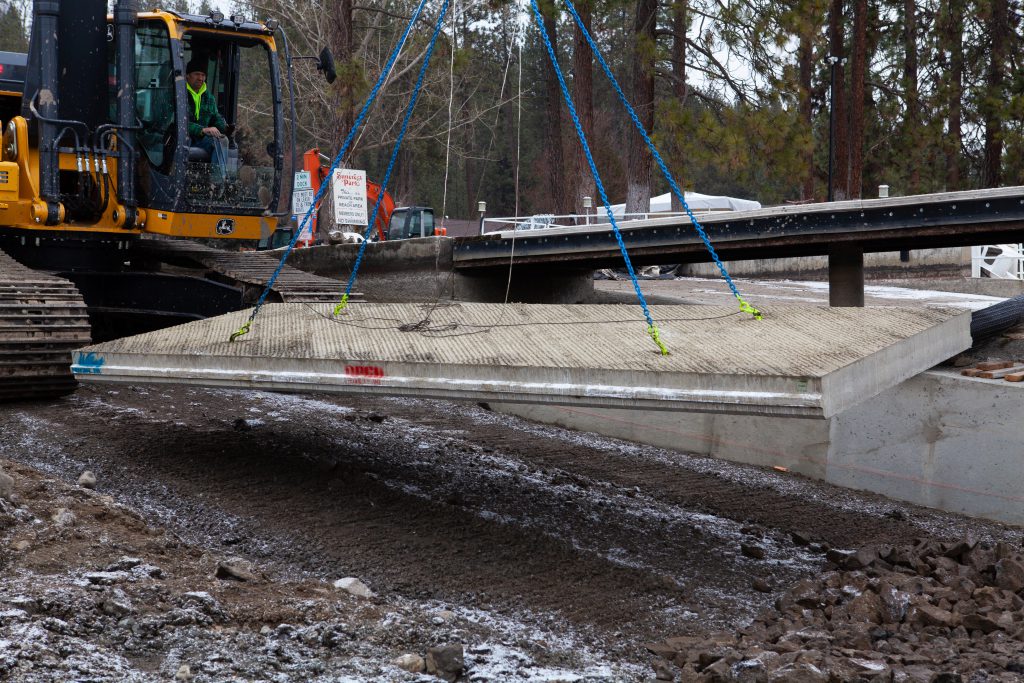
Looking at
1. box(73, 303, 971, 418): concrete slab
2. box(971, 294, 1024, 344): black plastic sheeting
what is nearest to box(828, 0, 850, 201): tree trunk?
box(971, 294, 1024, 344): black plastic sheeting

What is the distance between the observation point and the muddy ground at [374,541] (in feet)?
14.3

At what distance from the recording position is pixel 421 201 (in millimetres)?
48531

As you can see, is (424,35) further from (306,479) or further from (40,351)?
(306,479)

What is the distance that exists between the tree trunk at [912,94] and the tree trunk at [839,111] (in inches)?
51.8

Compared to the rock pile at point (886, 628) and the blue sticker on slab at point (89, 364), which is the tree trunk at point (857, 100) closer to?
the rock pile at point (886, 628)

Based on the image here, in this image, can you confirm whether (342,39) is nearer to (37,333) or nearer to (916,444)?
(37,333)

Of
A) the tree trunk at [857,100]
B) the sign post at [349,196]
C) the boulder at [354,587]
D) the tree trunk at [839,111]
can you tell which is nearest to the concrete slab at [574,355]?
the boulder at [354,587]

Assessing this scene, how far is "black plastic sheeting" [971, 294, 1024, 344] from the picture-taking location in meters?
8.33

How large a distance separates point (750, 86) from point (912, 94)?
858 centimetres

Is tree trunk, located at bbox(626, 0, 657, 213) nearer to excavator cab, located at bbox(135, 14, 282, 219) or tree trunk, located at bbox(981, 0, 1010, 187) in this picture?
tree trunk, located at bbox(981, 0, 1010, 187)

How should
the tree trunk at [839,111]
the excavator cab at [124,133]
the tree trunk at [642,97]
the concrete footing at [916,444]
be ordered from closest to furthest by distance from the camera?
the concrete footing at [916,444] → the excavator cab at [124,133] → the tree trunk at [642,97] → the tree trunk at [839,111]

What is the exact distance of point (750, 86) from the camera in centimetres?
1711

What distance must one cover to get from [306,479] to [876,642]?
3697 millimetres

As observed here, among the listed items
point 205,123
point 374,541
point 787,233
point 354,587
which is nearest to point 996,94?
point 787,233
